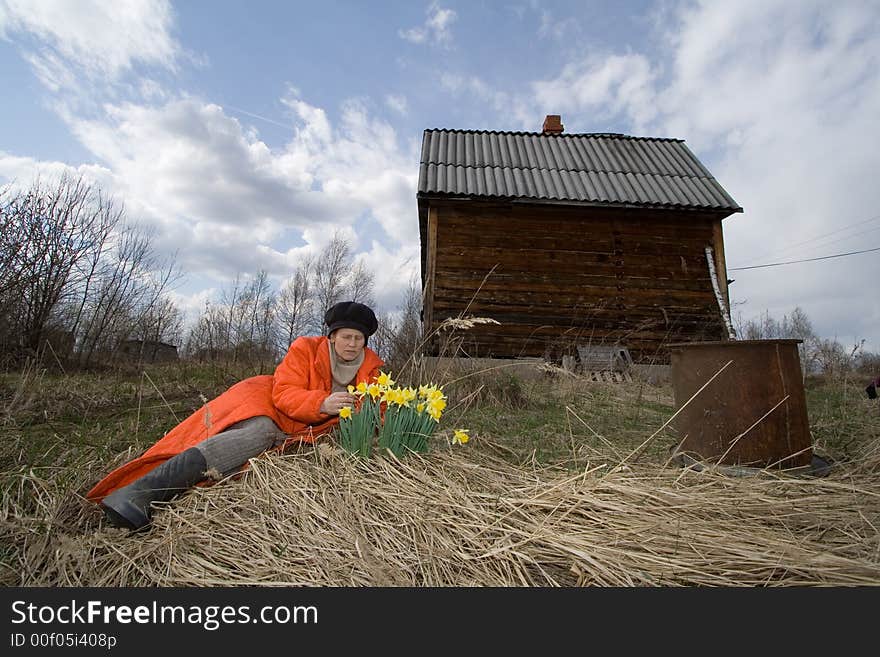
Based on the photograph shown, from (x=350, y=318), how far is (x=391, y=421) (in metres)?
0.62

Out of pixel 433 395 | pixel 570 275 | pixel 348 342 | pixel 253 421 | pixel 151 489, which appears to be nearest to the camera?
pixel 151 489

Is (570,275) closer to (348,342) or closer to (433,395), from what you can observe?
(348,342)

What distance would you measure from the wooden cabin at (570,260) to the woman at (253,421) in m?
5.72

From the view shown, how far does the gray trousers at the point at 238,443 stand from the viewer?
6.49ft

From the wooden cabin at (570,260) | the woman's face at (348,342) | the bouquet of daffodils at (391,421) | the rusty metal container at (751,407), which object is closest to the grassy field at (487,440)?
the bouquet of daffodils at (391,421)

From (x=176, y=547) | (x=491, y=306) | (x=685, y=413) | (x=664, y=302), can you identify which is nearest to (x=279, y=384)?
(x=176, y=547)

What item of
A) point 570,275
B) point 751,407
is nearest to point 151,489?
point 751,407

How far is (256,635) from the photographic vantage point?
122 cm

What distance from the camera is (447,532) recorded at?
63.9 inches

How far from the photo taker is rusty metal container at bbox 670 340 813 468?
247 cm

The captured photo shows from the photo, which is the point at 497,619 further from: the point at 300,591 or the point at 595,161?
the point at 595,161

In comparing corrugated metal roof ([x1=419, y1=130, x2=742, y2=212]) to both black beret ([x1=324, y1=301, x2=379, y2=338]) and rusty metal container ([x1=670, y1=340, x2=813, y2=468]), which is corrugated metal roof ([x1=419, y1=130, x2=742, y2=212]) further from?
rusty metal container ([x1=670, y1=340, x2=813, y2=468])

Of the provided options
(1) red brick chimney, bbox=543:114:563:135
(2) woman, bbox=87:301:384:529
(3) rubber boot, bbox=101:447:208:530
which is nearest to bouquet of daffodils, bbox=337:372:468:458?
(2) woman, bbox=87:301:384:529

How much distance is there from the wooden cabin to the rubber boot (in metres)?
6.36
